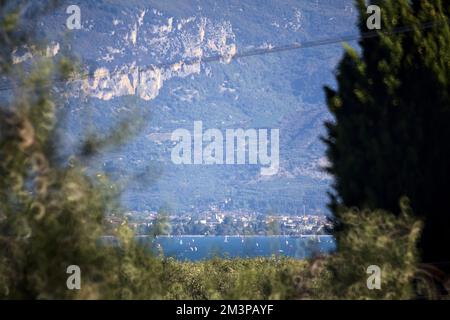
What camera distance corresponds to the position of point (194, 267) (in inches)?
1123

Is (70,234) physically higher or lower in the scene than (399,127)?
lower

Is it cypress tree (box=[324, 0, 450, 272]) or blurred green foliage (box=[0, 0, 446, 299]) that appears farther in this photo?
cypress tree (box=[324, 0, 450, 272])

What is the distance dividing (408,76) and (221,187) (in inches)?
5556

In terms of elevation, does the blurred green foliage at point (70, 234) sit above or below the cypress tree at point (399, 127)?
below

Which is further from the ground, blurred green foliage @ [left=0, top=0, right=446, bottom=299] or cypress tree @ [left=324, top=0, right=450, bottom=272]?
cypress tree @ [left=324, top=0, right=450, bottom=272]

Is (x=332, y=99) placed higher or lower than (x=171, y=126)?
lower

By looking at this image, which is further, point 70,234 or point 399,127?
point 399,127

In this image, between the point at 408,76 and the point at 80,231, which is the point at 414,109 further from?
the point at 80,231

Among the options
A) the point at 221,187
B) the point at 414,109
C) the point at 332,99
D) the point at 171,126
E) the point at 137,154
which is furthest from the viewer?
the point at 171,126

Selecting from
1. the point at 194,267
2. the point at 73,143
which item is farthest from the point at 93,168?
the point at 194,267

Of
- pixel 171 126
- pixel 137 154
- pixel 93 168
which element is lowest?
pixel 93 168

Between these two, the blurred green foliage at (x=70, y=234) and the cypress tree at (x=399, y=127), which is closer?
the blurred green foliage at (x=70, y=234)

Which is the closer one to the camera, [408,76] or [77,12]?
[77,12]
